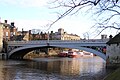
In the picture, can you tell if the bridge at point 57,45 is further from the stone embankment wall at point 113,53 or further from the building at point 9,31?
the building at point 9,31

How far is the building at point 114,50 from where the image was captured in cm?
3638

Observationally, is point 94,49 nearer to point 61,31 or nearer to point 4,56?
point 4,56

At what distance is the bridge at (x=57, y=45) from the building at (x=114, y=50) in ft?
15.5

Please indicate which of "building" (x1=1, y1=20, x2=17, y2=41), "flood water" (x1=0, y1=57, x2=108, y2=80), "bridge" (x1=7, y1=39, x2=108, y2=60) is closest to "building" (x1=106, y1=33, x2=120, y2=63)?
"flood water" (x1=0, y1=57, x2=108, y2=80)

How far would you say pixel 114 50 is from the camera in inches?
1459

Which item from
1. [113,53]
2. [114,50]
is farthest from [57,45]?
[114,50]

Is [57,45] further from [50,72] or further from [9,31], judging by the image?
[9,31]

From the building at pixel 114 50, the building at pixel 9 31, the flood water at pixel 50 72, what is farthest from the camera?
the building at pixel 9 31

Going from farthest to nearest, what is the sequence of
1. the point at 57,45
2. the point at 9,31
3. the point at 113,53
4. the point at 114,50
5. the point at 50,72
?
the point at 9,31
the point at 57,45
the point at 113,53
the point at 114,50
the point at 50,72

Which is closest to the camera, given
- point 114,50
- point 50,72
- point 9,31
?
point 50,72

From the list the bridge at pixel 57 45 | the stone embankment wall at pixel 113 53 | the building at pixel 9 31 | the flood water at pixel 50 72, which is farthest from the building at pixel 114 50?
the building at pixel 9 31

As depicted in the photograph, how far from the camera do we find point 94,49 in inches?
1781

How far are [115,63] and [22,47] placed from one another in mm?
26549

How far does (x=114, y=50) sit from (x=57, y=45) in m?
17.6
